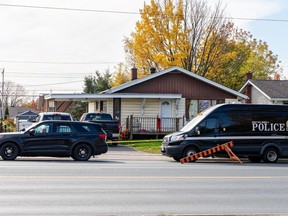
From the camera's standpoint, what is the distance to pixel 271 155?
81.7ft

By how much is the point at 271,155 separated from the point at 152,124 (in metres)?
15.1

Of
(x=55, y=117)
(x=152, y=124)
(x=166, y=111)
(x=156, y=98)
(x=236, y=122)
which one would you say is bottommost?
(x=152, y=124)

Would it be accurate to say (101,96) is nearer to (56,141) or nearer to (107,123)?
(107,123)

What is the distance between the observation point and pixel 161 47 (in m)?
51.1

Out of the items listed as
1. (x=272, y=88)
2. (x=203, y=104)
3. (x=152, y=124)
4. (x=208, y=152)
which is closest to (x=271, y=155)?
(x=208, y=152)

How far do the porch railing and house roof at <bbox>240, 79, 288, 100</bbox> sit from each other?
29.0 ft

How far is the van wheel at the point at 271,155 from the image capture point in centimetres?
2478

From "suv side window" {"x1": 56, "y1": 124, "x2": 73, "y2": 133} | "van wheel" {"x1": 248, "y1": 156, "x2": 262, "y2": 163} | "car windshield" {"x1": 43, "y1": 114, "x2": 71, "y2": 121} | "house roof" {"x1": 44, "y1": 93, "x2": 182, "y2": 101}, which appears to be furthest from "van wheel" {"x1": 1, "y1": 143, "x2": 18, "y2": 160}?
"house roof" {"x1": 44, "y1": 93, "x2": 182, "y2": 101}

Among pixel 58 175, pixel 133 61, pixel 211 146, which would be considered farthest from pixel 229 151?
pixel 133 61

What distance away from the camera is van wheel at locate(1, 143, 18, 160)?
894 inches

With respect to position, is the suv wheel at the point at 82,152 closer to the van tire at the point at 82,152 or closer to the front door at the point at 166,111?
the van tire at the point at 82,152

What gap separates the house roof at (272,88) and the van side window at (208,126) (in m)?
20.8

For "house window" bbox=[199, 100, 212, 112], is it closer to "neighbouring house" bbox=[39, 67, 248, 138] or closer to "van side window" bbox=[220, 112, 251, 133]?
"neighbouring house" bbox=[39, 67, 248, 138]

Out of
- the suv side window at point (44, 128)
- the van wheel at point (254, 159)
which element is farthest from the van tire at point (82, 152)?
the van wheel at point (254, 159)
